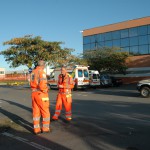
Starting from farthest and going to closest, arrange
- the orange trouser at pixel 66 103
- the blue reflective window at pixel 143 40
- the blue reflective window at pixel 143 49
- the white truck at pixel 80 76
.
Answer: the blue reflective window at pixel 143 40, the blue reflective window at pixel 143 49, the white truck at pixel 80 76, the orange trouser at pixel 66 103

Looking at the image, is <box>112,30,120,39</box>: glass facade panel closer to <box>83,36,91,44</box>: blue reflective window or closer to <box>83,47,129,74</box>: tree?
<box>83,36,91,44</box>: blue reflective window

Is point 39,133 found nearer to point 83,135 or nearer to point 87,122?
point 83,135

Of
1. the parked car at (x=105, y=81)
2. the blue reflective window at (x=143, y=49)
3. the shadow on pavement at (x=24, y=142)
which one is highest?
the blue reflective window at (x=143, y=49)

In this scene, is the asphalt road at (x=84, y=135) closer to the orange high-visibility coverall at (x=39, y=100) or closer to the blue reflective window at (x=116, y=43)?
the orange high-visibility coverall at (x=39, y=100)

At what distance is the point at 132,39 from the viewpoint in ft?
140

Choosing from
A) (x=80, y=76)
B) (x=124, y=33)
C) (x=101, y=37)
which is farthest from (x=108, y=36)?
(x=80, y=76)

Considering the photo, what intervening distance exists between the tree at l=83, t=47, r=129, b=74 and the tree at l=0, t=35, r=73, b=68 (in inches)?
249

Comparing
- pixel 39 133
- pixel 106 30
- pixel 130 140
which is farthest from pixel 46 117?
pixel 106 30

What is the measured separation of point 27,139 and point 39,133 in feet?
1.94

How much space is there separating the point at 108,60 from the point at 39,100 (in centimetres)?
2859

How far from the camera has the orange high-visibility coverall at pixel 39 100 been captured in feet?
24.4

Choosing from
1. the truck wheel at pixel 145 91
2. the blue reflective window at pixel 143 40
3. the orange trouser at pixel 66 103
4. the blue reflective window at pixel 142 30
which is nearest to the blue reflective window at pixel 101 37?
the blue reflective window at pixel 142 30

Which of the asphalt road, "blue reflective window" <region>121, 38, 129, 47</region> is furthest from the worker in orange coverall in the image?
"blue reflective window" <region>121, 38, 129, 47</region>

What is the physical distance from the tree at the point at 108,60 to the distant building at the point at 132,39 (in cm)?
409
